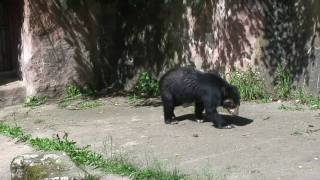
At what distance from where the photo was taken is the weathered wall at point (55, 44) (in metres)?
11.9

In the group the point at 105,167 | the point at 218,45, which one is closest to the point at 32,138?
the point at 105,167

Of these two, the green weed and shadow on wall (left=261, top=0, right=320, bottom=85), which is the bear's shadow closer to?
the green weed

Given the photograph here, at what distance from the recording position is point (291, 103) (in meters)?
10.4

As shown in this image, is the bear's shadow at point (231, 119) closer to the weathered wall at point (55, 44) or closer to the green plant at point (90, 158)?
the green plant at point (90, 158)

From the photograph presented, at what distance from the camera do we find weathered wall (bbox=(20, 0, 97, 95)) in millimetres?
11930

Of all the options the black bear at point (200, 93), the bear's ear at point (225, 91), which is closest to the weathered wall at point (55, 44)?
the black bear at point (200, 93)

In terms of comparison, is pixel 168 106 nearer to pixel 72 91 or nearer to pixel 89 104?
pixel 89 104

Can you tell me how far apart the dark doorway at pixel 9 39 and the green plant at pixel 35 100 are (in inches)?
42.0

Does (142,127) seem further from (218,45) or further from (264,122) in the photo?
(218,45)

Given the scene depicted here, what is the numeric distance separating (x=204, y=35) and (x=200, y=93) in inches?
110

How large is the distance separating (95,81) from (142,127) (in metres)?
3.62

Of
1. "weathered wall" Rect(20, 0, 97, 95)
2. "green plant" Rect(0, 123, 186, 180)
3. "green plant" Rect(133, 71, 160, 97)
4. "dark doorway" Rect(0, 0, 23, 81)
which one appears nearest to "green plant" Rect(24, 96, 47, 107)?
"weathered wall" Rect(20, 0, 97, 95)

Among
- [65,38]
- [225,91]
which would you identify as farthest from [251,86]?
[65,38]

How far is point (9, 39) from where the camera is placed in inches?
508
